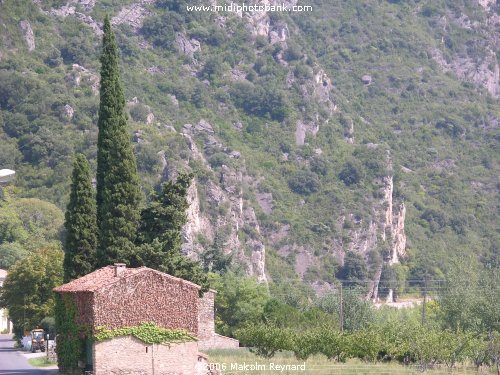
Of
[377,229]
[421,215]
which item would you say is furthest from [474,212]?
[377,229]

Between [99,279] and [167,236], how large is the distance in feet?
22.5

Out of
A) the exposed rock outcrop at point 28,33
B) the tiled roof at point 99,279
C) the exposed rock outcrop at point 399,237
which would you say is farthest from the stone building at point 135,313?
the exposed rock outcrop at point 28,33

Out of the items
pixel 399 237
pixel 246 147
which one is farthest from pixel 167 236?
pixel 246 147

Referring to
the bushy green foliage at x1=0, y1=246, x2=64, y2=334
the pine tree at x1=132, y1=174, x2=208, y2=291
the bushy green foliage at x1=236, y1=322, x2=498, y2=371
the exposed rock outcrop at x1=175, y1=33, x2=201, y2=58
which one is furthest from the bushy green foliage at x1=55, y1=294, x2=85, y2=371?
the exposed rock outcrop at x1=175, y1=33, x2=201, y2=58

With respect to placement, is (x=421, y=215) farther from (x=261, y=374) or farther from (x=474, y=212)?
(x=261, y=374)

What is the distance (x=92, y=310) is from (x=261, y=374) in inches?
276

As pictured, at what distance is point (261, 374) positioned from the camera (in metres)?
54.0

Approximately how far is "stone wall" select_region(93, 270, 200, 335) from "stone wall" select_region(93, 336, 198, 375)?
2.55 ft

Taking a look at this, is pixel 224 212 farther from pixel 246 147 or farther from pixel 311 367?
pixel 311 367

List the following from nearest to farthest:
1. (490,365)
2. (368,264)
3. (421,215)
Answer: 1. (490,365)
2. (368,264)
3. (421,215)

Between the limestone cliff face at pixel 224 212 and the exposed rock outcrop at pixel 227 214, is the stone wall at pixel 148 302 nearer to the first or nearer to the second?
the limestone cliff face at pixel 224 212

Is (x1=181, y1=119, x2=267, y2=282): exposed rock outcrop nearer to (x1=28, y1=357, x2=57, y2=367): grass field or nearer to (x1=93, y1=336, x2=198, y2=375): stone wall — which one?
(x1=28, y1=357, x2=57, y2=367): grass field

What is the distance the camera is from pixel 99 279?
54.6 meters

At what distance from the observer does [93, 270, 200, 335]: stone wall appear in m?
53.5
